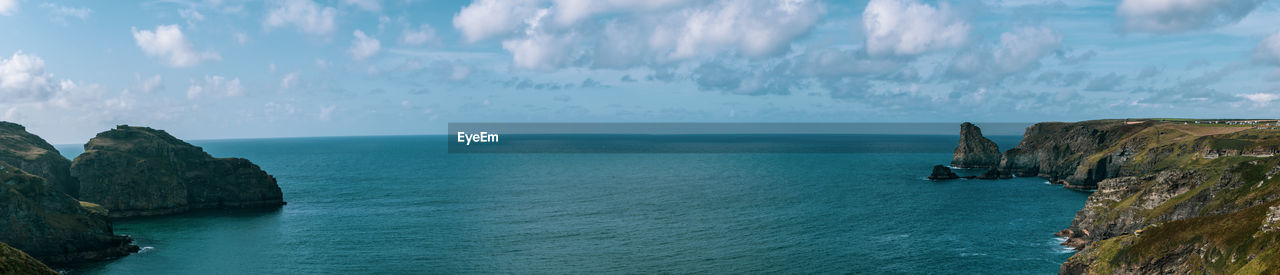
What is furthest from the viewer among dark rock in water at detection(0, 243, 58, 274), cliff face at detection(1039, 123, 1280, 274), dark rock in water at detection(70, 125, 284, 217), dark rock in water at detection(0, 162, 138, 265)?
dark rock in water at detection(70, 125, 284, 217)

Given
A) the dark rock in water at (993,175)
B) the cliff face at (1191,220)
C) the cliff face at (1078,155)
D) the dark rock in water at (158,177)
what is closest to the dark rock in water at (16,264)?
the dark rock in water at (158,177)

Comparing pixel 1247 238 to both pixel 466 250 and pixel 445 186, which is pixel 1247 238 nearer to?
pixel 466 250

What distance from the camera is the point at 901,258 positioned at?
79062 mm

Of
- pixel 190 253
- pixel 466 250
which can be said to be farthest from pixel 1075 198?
pixel 190 253

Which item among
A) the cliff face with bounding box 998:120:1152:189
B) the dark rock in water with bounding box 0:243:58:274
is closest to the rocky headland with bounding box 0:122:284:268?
the dark rock in water with bounding box 0:243:58:274

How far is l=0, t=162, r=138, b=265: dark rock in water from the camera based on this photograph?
266ft

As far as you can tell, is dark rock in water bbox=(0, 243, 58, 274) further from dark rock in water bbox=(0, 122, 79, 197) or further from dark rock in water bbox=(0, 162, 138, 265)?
dark rock in water bbox=(0, 122, 79, 197)

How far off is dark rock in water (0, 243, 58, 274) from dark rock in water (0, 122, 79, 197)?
73330 mm

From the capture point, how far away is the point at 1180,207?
7462 cm

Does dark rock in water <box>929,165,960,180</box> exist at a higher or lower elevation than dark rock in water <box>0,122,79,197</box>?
lower

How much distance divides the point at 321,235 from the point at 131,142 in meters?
59.1

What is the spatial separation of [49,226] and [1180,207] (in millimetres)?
128210

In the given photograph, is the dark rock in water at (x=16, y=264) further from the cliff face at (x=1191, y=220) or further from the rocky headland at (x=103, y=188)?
the cliff face at (x=1191, y=220)

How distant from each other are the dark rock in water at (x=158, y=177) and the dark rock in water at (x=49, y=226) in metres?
30.9
